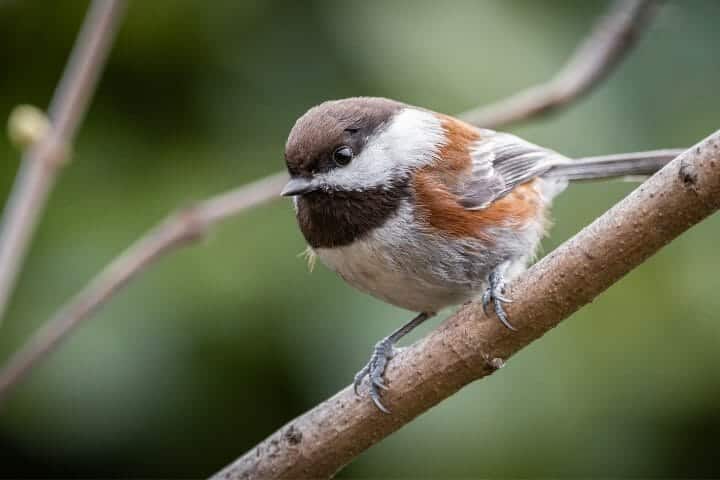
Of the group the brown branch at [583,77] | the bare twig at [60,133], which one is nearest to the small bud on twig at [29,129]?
the bare twig at [60,133]

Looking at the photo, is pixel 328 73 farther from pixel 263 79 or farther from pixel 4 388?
pixel 4 388

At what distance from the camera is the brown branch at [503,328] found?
2.00 meters

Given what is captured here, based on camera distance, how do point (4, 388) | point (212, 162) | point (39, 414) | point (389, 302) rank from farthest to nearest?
point (212, 162) < point (39, 414) < point (389, 302) < point (4, 388)

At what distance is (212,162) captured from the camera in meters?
3.25

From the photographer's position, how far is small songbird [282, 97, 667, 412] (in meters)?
2.65

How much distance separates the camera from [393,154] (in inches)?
108

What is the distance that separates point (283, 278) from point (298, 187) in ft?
1.76

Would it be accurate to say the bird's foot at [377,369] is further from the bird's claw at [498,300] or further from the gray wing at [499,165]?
the gray wing at [499,165]

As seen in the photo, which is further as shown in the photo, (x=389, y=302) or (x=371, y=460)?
(x=371, y=460)

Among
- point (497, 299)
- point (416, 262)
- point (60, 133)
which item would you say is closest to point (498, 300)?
point (497, 299)

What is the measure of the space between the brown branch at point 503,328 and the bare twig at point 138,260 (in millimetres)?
519

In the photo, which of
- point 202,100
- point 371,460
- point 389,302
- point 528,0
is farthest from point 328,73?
point 371,460

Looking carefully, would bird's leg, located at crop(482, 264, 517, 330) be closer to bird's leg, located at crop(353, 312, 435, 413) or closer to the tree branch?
bird's leg, located at crop(353, 312, 435, 413)

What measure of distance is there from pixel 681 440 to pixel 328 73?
1625 mm
